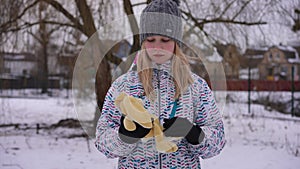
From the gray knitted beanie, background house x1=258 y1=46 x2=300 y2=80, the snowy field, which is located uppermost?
the gray knitted beanie

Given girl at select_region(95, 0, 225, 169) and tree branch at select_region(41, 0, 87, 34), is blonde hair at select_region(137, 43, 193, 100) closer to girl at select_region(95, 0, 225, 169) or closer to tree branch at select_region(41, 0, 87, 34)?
girl at select_region(95, 0, 225, 169)

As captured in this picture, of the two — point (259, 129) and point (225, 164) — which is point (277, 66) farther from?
point (225, 164)

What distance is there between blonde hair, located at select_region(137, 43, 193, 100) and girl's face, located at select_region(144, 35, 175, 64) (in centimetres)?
2

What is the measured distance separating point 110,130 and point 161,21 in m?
0.43

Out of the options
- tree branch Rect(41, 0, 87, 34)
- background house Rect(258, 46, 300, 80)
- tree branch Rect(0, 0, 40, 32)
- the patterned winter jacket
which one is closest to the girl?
the patterned winter jacket

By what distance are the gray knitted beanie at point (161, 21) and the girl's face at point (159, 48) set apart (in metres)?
0.02

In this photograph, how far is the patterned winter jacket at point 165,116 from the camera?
122 centimetres

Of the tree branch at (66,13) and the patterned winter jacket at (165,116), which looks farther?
the tree branch at (66,13)

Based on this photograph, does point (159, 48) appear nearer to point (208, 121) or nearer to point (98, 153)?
point (208, 121)

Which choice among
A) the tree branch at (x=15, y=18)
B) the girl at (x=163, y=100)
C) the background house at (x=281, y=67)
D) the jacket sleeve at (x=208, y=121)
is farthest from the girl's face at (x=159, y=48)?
the background house at (x=281, y=67)

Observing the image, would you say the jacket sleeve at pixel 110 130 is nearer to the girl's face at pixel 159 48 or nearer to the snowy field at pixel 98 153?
the girl's face at pixel 159 48

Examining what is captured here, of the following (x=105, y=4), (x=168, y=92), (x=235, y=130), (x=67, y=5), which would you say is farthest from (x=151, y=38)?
(x=235, y=130)

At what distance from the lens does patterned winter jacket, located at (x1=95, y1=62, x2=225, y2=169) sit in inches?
47.9

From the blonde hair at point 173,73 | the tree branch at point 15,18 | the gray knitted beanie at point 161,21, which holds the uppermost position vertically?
the tree branch at point 15,18
